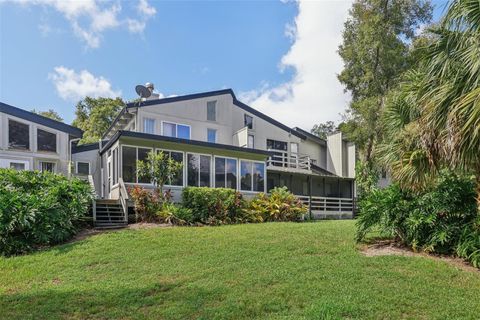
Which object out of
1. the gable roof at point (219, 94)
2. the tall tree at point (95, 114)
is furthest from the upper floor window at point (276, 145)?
the tall tree at point (95, 114)

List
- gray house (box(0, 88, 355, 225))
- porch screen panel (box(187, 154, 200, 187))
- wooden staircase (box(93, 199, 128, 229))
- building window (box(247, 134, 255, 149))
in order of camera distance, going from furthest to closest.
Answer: building window (box(247, 134, 255, 149)) → porch screen panel (box(187, 154, 200, 187)) → gray house (box(0, 88, 355, 225)) → wooden staircase (box(93, 199, 128, 229))

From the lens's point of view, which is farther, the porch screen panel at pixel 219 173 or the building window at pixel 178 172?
the porch screen panel at pixel 219 173

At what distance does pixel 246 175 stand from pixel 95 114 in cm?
2425

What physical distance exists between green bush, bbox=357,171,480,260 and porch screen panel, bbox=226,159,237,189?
9.76m

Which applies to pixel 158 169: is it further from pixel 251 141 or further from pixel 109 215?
pixel 251 141

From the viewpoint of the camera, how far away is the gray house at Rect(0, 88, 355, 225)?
51.8ft

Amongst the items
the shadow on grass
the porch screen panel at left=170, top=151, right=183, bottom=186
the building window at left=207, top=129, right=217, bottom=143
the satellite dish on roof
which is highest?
the satellite dish on roof

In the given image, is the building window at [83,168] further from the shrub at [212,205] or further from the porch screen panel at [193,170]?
the shrub at [212,205]

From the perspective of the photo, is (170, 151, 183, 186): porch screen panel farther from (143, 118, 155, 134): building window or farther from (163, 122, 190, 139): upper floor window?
(163, 122, 190, 139): upper floor window

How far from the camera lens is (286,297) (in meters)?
5.60

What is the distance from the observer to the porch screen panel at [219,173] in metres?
17.8

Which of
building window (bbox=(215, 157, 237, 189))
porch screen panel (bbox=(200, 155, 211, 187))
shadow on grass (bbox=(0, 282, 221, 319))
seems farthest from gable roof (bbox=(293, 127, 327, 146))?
shadow on grass (bbox=(0, 282, 221, 319))

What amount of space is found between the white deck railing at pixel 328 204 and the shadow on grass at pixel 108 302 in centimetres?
1523

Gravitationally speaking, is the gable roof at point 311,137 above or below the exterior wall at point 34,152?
above
